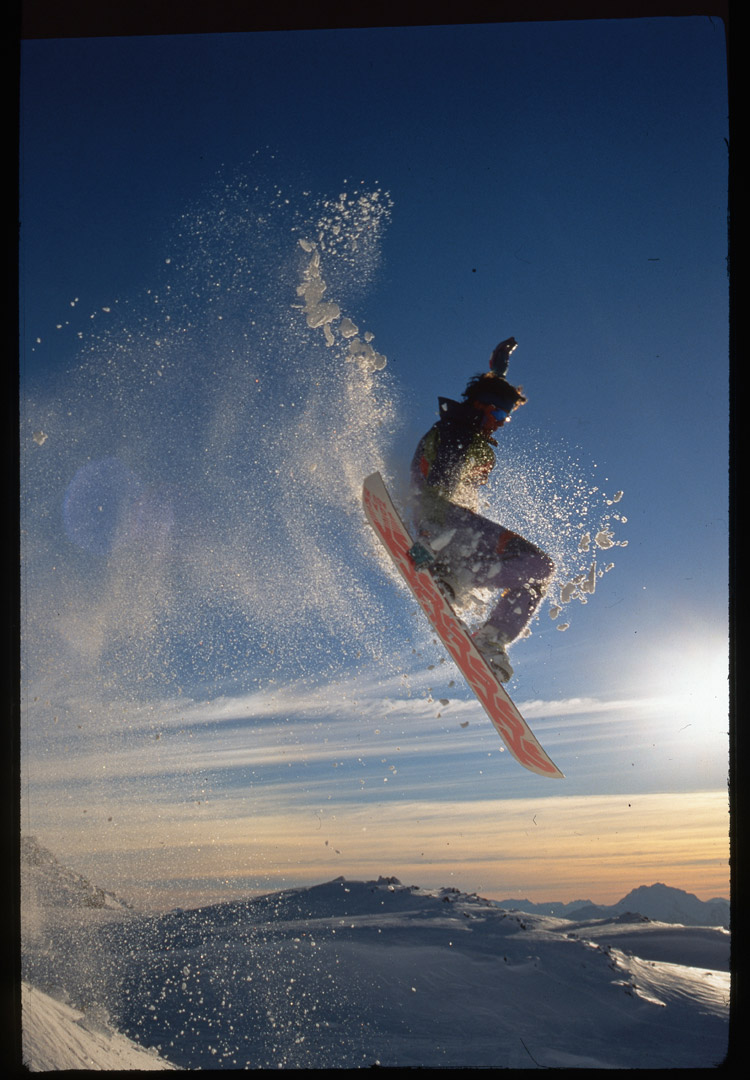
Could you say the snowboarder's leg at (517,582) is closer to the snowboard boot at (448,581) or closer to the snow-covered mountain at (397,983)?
the snowboard boot at (448,581)

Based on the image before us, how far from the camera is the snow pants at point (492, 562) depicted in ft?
16.6

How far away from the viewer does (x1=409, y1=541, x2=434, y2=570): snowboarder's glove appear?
17.0 ft

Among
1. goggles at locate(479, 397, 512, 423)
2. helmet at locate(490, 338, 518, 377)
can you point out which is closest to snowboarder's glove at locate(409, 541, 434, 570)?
goggles at locate(479, 397, 512, 423)

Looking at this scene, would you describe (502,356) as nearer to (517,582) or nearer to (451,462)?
(451,462)

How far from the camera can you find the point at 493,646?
16.5 ft

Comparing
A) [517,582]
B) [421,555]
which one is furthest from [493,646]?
[421,555]

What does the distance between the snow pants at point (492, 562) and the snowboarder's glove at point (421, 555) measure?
6 cm

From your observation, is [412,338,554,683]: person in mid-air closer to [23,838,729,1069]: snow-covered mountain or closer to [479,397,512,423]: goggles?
[479,397,512,423]: goggles

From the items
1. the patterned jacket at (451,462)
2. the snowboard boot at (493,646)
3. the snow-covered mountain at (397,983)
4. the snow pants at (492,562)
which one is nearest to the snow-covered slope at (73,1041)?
the snow-covered mountain at (397,983)

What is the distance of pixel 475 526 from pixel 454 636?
0.85 metres

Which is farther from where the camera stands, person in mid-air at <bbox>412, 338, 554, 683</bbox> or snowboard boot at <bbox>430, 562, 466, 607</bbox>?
snowboard boot at <bbox>430, 562, 466, 607</bbox>

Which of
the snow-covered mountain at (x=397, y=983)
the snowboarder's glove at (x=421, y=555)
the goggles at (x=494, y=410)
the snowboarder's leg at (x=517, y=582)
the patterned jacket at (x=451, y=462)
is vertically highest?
the goggles at (x=494, y=410)
